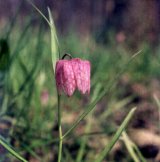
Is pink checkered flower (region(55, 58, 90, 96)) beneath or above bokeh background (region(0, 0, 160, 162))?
above

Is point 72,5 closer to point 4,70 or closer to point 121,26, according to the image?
point 121,26

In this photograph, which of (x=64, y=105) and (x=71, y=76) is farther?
(x=64, y=105)

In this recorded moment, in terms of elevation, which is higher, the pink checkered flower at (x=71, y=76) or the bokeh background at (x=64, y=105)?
the pink checkered flower at (x=71, y=76)

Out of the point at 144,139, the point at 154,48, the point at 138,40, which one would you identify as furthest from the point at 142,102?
the point at 154,48

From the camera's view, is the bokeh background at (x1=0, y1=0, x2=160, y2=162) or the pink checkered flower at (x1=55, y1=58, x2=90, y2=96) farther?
the bokeh background at (x1=0, y1=0, x2=160, y2=162)

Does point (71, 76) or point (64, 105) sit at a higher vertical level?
point (71, 76)

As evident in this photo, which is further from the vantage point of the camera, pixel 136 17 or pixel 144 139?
pixel 136 17

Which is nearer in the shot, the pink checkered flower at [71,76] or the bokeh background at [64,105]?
the pink checkered flower at [71,76]

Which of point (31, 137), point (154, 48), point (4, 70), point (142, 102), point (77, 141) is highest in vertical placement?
point (4, 70)
